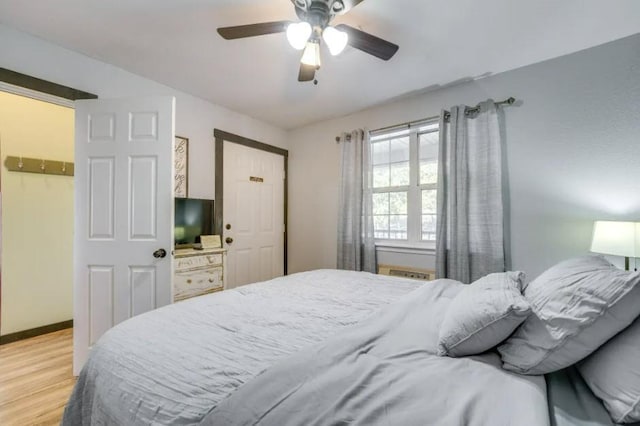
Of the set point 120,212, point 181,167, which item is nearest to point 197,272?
point 120,212

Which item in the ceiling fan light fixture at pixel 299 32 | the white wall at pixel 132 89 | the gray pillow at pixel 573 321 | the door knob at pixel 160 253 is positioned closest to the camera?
the gray pillow at pixel 573 321

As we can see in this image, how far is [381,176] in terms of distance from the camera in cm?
343

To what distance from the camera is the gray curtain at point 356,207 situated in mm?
3295

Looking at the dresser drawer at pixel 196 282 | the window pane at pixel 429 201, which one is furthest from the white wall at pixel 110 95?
the window pane at pixel 429 201

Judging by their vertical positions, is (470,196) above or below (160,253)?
above

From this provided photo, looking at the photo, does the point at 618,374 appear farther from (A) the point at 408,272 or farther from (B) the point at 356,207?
(B) the point at 356,207

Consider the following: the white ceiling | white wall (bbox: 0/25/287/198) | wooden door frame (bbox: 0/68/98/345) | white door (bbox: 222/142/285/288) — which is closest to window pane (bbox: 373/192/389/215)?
the white ceiling

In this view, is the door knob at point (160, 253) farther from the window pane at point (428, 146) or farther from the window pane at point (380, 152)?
the window pane at point (428, 146)

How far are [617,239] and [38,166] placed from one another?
16.6 ft

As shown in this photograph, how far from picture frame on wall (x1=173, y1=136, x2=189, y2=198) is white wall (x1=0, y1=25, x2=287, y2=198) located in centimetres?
5

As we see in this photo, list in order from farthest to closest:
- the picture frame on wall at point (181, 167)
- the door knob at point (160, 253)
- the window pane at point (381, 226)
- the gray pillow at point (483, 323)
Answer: the window pane at point (381, 226), the picture frame on wall at point (181, 167), the door knob at point (160, 253), the gray pillow at point (483, 323)

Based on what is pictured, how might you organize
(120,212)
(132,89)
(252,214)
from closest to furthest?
1. (120,212)
2. (132,89)
3. (252,214)

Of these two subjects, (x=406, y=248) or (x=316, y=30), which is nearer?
(x=316, y=30)

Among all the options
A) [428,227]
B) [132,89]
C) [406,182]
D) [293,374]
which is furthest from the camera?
[406,182]
